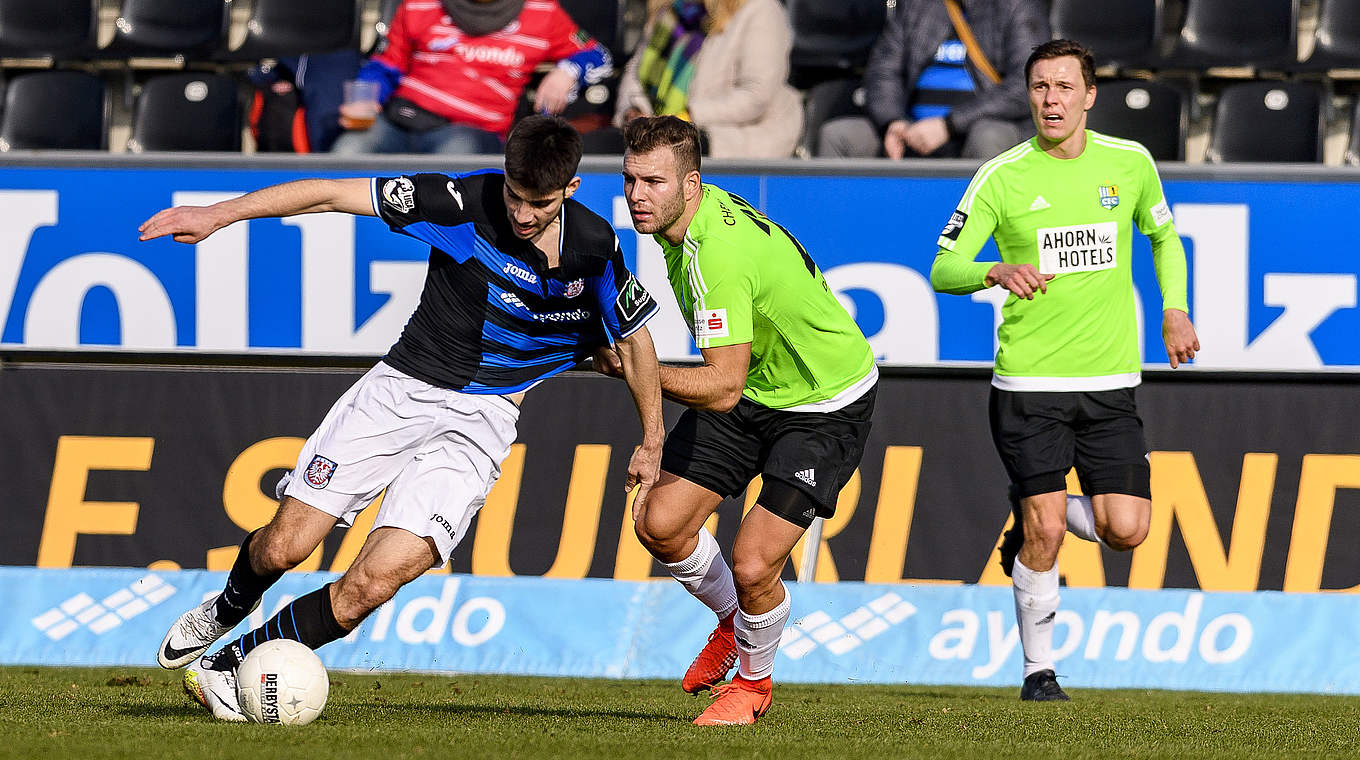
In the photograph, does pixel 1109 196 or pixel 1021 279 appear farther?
pixel 1109 196

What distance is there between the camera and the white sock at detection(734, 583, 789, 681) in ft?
18.7

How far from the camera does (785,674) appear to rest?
7.79 m

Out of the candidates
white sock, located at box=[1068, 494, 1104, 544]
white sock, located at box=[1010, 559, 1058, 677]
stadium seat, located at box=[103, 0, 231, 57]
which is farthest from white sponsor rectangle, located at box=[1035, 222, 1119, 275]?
stadium seat, located at box=[103, 0, 231, 57]

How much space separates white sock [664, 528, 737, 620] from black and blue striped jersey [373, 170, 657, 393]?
94cm

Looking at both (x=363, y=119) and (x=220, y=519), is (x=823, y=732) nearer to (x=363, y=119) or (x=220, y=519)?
(x=220, y=519)

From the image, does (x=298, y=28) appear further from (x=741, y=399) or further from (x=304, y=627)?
(x=304, y=627)

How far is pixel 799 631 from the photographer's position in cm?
783

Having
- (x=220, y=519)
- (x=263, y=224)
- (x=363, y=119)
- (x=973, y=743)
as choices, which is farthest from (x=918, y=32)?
(x=973, y=743)

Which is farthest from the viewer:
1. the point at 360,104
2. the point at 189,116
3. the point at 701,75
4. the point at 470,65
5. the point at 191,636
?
the point at 189,116

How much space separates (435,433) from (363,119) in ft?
13.8

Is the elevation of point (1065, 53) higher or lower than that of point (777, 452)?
higher

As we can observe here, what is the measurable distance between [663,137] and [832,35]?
5124 mm

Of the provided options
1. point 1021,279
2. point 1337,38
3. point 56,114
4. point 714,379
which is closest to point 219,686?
point 714,379

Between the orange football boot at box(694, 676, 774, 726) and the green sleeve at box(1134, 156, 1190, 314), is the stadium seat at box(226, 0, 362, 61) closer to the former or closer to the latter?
the green sleeve at box(1134, 156, 1190, 314)
